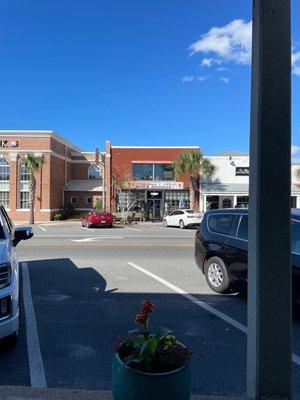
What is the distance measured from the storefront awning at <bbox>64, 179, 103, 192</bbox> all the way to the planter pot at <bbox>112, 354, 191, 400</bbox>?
→ 44.5 meters

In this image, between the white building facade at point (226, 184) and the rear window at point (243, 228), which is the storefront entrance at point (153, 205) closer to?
the white building facade at point (226, 184)

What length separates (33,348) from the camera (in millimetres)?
5344

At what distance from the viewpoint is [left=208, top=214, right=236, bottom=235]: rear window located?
8.59 m

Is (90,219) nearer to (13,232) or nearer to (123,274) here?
(123,274)

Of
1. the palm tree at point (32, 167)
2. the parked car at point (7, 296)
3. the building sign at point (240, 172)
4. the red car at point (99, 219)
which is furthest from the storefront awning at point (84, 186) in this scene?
the parked car at point (7, 296)

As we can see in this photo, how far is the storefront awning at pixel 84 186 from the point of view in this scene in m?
47.6

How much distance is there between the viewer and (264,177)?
128 inches

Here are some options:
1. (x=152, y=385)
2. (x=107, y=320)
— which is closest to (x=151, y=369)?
(x=152, y=385)

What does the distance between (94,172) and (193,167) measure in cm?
1279

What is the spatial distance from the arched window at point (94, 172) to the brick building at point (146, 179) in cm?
504

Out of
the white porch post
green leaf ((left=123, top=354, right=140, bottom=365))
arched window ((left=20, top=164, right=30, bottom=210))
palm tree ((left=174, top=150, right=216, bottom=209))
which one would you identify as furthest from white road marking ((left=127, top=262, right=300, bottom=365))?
arched window ((left=20, top=164, right=30, bottom=210))

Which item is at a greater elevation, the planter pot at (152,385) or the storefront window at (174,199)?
the storefront window at (174,199)

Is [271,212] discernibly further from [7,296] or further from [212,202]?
[212,202]

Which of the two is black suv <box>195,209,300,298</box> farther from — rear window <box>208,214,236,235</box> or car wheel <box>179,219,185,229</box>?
car wheel <box>179,219,185,229</box>
